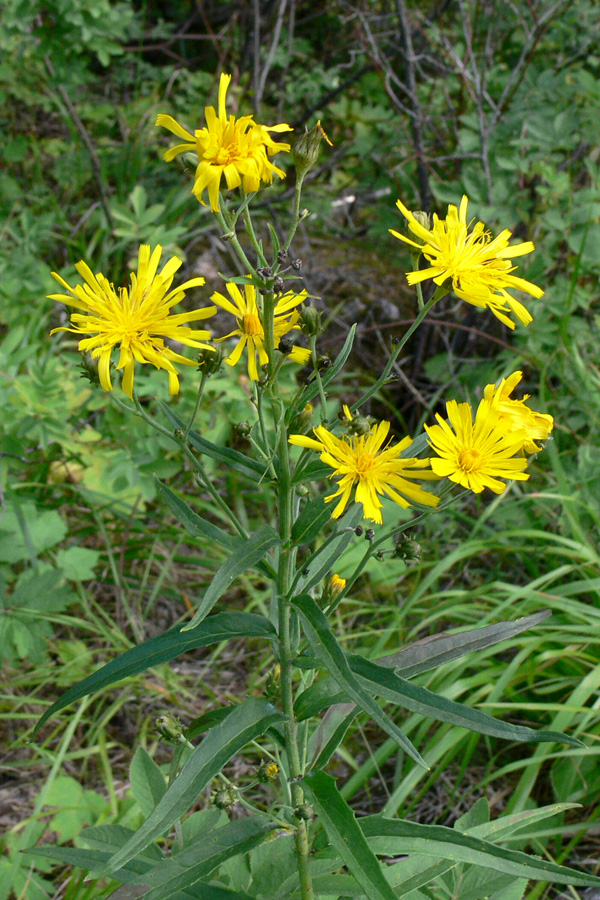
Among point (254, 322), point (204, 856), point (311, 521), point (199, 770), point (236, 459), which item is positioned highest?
point (254, 322)

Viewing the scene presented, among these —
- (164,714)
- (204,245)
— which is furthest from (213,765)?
(204,245)

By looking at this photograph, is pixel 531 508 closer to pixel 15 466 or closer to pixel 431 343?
pixel 431 343

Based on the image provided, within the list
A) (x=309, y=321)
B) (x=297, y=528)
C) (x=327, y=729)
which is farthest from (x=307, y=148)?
(x=327, y=729)

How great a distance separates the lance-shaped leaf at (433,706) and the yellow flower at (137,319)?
58 cm

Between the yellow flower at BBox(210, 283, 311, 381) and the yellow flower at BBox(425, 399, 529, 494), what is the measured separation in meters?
0.31

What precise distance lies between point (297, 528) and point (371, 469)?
168 millimetres

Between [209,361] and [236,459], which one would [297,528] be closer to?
[236,459]

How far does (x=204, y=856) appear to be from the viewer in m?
1.24

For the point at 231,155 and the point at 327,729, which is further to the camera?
the point at 327,729

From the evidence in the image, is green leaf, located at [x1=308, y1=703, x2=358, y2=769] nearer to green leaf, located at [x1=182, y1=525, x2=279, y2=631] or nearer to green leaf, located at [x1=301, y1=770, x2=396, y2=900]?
green leaf, located at [x1=301, y1=770, x2=396, y2=900]

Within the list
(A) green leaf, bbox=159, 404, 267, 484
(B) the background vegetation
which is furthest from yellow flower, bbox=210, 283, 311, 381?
(B) the background vegetation

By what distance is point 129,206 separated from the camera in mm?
4234

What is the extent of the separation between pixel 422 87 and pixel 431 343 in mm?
1528

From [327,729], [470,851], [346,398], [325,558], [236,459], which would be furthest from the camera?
[346,398]
